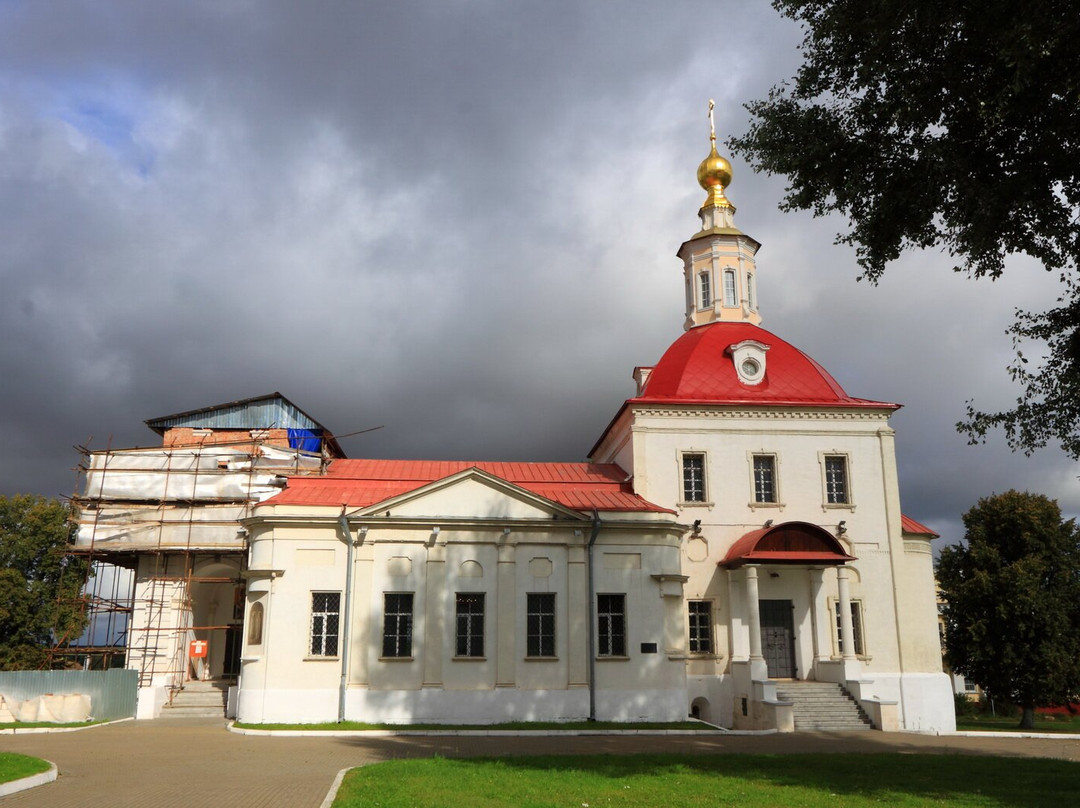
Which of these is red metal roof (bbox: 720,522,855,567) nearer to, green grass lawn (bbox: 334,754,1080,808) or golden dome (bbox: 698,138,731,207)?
green grass lawn (bbox: 334,754,1080,808)

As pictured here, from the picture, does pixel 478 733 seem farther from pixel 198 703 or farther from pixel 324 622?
pixel 198 703

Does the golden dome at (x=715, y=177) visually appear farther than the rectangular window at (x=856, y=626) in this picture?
Yes

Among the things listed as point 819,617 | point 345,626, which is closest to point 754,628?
point 819,617

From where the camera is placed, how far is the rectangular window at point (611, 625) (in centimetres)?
2445

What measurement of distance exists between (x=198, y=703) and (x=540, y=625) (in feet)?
35.5

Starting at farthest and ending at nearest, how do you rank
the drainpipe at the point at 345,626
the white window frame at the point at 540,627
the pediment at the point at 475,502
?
1. the pediment at the point at 475,502
2. the white window frame at the point at 540,627
3. the drainpipe at the point at 345,626

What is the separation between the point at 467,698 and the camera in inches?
924

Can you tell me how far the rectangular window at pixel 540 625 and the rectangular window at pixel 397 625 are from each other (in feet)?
10.5

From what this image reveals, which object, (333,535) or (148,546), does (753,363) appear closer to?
(333,535)

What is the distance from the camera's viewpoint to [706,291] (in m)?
32.8

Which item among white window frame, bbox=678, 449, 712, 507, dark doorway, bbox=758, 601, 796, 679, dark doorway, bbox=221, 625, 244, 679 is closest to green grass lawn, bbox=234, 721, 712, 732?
dark doorway, bbox=758, 601, 796, 679

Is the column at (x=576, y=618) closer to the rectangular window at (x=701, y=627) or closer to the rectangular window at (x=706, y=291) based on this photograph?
the rectangular window at (x=701, y=627)

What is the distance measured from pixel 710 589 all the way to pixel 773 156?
16161mm

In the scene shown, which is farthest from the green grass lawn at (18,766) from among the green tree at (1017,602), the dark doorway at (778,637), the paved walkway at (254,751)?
the green tree at (1017,602)
